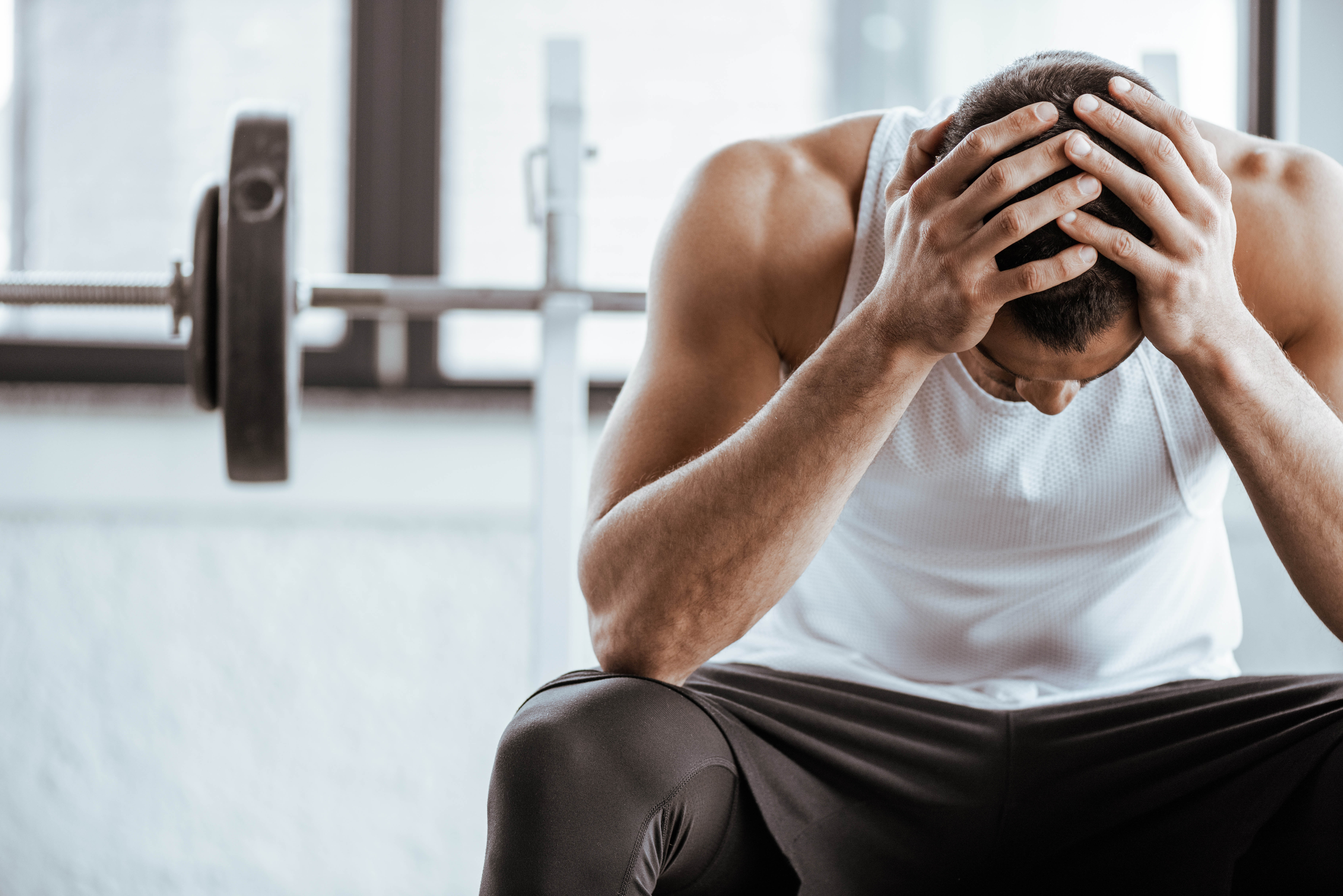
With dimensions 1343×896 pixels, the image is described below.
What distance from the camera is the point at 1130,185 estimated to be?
631 millimetres

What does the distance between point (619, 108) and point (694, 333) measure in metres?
1.13

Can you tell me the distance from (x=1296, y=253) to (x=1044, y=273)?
348 millimetres

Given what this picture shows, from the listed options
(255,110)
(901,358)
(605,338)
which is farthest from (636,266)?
(901,358)

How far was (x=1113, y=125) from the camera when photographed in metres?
0.65

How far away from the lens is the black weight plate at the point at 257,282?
1.08m

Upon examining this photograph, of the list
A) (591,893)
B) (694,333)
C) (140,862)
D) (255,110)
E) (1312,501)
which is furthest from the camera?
(140,862)

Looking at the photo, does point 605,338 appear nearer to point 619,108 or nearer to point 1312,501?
point 619,108

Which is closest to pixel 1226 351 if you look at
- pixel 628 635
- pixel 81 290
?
pixel 628 635

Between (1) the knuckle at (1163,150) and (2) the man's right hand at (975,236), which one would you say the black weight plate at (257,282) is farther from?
(1) the knuckle at (1163,150)

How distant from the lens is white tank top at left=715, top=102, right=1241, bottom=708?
871 mm

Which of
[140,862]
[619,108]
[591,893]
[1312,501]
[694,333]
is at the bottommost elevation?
[140,862]

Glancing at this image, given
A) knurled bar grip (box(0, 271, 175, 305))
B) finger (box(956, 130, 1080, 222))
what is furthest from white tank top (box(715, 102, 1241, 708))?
knurled bar grip (box(0, 271, 175, 305))

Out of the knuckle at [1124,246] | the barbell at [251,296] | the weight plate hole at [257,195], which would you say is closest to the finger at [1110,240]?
the knuckle at [1124,246]

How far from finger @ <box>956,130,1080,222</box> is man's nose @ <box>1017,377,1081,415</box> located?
191 millimetres
